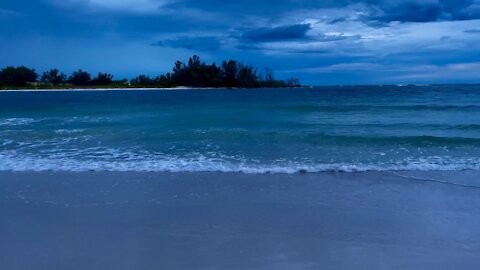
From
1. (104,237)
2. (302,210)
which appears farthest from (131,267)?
(302,210)

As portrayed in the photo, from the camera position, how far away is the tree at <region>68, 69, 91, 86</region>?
404 feet

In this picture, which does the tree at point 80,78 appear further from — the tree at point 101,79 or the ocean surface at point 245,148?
the ocean surface at point 245,148

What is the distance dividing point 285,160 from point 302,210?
402 centimetres

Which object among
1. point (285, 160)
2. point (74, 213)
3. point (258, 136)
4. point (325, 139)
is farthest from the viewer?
point (258, 136)

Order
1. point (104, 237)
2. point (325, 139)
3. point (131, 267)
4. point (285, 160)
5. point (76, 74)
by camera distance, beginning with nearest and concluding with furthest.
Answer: point (131, 267) → point (104, 237) → point (285, 160) → point (325, 139) → point (76, 74)

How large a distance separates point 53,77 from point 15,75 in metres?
10.2

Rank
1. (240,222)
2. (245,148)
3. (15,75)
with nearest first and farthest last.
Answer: (240,222)
(245,148)
(15,75)

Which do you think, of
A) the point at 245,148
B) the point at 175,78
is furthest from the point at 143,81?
the point at 245,148

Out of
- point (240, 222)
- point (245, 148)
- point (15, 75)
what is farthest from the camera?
point (15, 75)

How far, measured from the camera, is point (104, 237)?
4.98 metres

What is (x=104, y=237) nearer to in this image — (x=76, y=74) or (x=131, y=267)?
(x=131, y=267)

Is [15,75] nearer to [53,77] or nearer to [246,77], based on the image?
[53,77]

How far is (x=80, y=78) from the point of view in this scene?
124 metres

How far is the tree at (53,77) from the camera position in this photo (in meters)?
123
